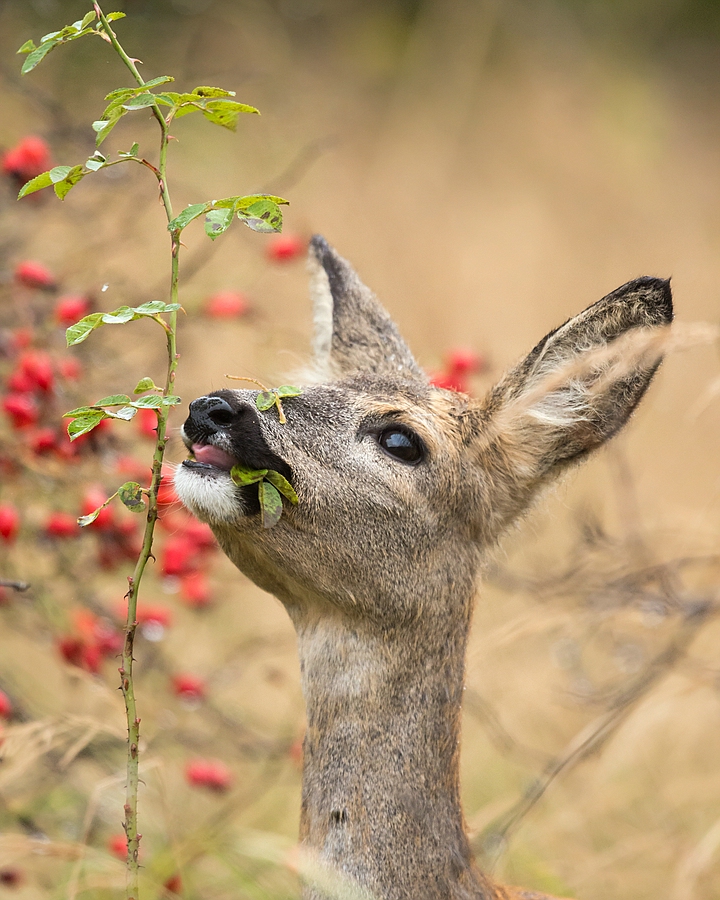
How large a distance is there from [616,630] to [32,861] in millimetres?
3303

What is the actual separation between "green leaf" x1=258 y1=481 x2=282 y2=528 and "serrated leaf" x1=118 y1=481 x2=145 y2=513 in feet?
0.95

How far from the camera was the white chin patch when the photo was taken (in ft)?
8.84

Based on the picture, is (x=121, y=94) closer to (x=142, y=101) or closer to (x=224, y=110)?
(x=142, y=101)

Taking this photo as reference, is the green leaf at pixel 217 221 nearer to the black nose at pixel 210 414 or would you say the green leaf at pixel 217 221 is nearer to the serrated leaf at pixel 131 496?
the black nose at pixel 210 414

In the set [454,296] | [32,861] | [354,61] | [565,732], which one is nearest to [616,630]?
[565,732]

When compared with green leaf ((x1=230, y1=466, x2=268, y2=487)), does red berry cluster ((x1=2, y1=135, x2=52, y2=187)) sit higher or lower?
higher

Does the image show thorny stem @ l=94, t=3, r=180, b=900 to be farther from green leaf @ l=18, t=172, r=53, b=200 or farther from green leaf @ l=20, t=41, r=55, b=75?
green leaf @ l=18, t=172, r=53, b=200

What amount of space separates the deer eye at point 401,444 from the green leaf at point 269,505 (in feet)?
1.62

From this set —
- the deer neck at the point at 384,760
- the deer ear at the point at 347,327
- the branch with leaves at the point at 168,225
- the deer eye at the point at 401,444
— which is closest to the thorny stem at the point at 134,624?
the branch with leaves at the point at 168,225

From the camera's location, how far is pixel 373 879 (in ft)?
9.07

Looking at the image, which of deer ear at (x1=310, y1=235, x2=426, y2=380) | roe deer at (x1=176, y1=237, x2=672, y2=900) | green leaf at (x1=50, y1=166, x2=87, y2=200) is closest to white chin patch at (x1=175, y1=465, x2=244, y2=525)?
roe deer at (x1=176, y1=237, x2=672, y2=900)

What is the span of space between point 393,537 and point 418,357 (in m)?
1.64

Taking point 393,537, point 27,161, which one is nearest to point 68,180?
point 393,537

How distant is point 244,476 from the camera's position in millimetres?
2660
